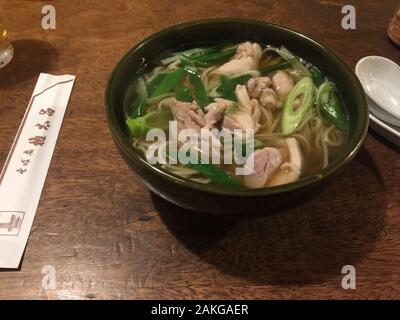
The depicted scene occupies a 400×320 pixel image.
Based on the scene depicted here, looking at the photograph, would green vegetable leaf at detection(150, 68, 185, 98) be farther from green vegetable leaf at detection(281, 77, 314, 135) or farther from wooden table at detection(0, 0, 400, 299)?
green vegetable leaf at detection(281, 77, 314, 135)

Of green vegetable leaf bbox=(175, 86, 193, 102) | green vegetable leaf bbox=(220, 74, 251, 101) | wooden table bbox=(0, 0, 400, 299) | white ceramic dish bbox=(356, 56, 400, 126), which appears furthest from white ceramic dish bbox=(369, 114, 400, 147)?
green vegetable leaf bbox=(175, 86, 193, 102)

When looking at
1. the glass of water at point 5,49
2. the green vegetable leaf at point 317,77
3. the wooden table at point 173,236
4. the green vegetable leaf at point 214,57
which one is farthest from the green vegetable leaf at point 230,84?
the glass of water at point 5,49

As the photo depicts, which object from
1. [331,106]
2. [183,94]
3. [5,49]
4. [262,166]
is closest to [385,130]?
[331,106]

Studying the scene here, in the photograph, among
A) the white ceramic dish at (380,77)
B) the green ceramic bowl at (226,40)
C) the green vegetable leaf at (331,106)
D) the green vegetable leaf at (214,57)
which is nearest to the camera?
the green ceramic bowl at (226,40)

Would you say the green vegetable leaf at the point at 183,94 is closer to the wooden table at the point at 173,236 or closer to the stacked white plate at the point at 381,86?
the wooden table at the point at 173,236

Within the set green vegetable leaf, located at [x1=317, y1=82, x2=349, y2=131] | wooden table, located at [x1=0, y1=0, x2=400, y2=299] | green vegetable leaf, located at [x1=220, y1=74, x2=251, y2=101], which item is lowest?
wooden table, located at [x1=0, y1=0, x2=400, y2=299]
